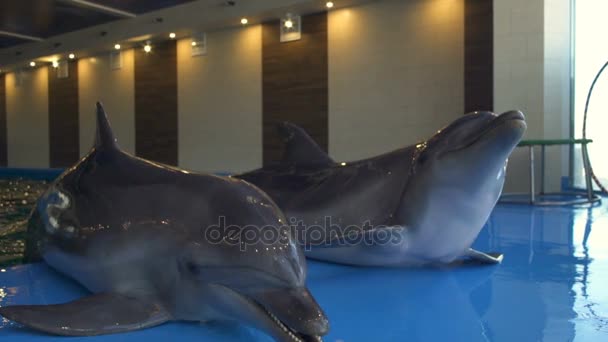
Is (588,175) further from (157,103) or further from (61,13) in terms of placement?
(61,13)

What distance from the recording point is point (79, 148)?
2075 cm

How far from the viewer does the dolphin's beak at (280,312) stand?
1776 millimetres

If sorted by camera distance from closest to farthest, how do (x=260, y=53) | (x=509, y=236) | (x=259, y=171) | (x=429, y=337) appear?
(x=429, y=337) → (x=259, y=171) → (x=509, y=236) → (x=260, y=53)

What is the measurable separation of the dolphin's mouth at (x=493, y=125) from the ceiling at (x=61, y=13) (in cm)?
1347

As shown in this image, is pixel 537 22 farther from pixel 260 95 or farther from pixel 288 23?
pixel 260 95

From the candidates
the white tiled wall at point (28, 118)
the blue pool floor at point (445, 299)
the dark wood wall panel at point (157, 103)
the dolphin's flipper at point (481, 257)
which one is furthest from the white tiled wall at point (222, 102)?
the dolphin's flipper at point (481, 257)

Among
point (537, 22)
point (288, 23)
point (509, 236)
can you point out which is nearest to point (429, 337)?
point (509, 236)

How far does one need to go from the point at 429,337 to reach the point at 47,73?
75.1ft

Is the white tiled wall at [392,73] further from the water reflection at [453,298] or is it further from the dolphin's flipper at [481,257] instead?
the dolphin's flipper at [481,257]

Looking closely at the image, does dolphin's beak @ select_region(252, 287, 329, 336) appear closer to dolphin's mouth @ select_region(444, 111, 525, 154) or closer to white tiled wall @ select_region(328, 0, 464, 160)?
dolphin's mouth @ select_region(444, 111, 525, 154)

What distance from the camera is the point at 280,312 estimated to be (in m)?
1.84

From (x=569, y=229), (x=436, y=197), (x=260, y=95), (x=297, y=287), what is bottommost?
(x=569, y=229)

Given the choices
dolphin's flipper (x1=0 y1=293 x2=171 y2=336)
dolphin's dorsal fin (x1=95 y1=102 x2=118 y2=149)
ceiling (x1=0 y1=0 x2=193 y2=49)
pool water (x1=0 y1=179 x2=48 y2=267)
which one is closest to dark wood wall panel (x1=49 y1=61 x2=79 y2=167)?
ceiling (x1=0 y1=0 x2=193 y2=49)

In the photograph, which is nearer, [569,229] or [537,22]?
[569,229]
